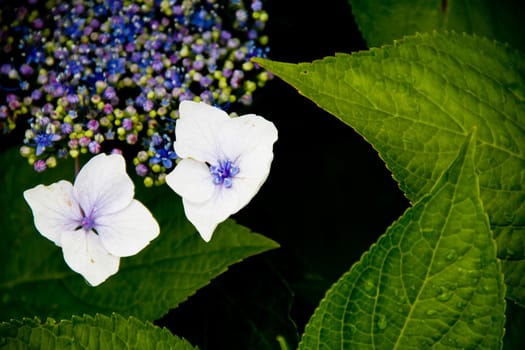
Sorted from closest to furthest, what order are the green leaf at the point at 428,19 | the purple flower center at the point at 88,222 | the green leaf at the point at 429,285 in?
1. the green leaf at the point at 429,285
2. the purple flower center at the point at 88,222
3. the green leaf at the point at 428,19

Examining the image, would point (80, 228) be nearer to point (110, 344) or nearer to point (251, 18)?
point (110, 344)

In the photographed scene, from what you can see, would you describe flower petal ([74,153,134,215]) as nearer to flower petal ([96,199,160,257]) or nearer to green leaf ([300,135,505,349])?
flower petal ([96,199,160,257])

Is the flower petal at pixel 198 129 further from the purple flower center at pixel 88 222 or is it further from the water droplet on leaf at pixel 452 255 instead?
the water droplet on leaf at pixel 452 255

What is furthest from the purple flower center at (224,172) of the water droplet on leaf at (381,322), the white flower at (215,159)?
the water droplet on leaf at (381,322)

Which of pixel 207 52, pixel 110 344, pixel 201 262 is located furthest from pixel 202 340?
pixel 207 52

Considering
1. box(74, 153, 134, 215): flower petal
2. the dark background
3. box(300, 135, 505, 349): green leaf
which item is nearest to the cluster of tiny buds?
box(74, 153, 134, 215): flower petal

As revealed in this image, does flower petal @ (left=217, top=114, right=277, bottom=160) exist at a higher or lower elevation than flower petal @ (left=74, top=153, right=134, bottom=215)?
higher

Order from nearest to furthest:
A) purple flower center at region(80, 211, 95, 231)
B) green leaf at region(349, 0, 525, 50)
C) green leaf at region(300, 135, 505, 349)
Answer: green leaf at region(300, 135, 505, 349)
purple flower center at region(80, 211, 95, 231)
green leaf at region(349, 0, 525, 50)
